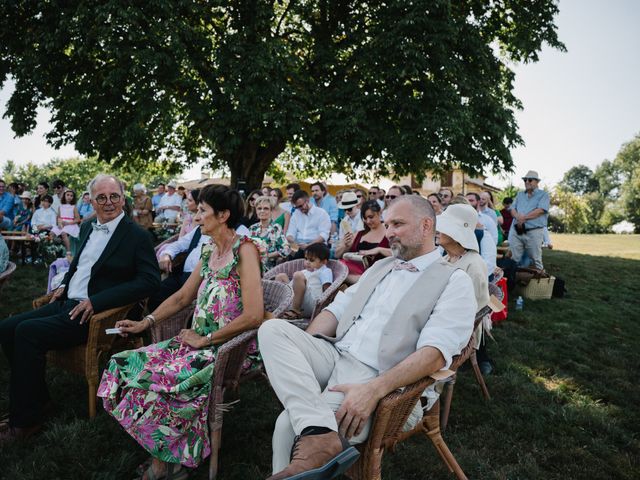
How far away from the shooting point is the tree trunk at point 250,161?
46.4 feet

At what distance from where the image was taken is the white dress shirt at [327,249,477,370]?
2143 millimetres

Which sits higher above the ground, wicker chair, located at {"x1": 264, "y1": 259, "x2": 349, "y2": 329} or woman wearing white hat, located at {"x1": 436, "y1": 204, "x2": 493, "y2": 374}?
woman wearing white hat, located at {"x1": 436, "y1": 204, "x2": 493, "y2": 374}

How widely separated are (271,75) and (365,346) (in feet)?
33.4

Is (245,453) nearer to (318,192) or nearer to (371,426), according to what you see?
(371,426)

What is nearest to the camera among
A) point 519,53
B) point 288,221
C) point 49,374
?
point 49,374

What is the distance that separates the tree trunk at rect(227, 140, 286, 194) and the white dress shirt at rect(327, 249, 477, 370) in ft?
39.2

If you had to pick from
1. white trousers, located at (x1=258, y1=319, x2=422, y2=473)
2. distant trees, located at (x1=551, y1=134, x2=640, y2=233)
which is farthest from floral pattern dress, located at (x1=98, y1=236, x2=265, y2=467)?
distant trees, located at (x1=551, y1=134, x2=640, y2=233)

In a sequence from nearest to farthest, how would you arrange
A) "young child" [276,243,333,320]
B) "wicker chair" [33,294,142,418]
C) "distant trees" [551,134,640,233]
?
"wicker chair" [33,294,142,418], "young child" [276,243,333,320], "distant trees" [551,134,640,233]

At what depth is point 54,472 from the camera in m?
2.65

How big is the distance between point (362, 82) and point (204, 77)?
4390 mm

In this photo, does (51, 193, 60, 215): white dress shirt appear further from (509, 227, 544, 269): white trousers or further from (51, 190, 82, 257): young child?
(509, 227, 544, 269): white trousers

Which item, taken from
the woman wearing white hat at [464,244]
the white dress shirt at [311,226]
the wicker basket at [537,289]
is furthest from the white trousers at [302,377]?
the wicker basket at [537,289]

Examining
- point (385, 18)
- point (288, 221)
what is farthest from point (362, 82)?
point (288, 221)

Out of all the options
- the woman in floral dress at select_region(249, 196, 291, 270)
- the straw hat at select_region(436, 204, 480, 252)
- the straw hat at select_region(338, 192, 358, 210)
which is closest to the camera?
the straw hat at select_region(436, 204, 480, 252)
